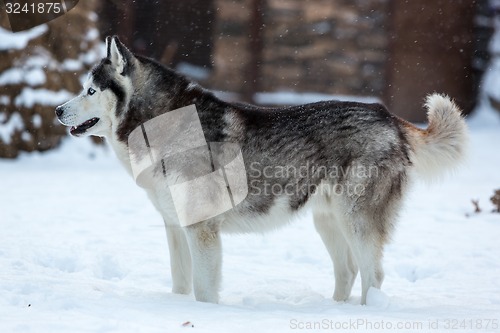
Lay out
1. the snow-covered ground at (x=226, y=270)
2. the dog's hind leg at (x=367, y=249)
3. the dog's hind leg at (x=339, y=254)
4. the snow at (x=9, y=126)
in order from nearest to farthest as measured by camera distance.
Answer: the snow-covered ground at (x=226, y=270), the dog's hind leg at (x=367, y=249), the dog's hind leg at (x=339, y=254), the snow at (x=9, y=126)

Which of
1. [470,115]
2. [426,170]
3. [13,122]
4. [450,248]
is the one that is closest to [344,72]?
[470,115]

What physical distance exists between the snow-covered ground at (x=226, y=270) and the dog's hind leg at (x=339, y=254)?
6.9 inches

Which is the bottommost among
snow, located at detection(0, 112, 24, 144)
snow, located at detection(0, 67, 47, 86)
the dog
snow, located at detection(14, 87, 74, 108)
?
snow, located at detection(0, 112, 24, 144)

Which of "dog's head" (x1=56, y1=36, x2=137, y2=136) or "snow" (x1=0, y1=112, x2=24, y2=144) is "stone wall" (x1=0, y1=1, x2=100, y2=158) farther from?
"dog's head" (x1=56, y1=36, x2=137, y2=136)

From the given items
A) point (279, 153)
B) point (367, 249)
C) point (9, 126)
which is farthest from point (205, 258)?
point (9, 126)

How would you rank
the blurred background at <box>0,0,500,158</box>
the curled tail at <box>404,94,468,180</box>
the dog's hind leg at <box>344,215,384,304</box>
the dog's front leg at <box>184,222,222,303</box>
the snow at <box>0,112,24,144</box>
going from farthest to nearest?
the blurred background at <box>0,0,500,158</box> → the snow at <box>0,112,24,144</box> → the curled tail at <box>404,94,468,180</box> → the dog's hind leg at <box>344,215,384,304</box> → the dog's front leg at <box>184,222,222,303</box>

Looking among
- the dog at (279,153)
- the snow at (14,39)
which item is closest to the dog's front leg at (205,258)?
the dog at (279,153)

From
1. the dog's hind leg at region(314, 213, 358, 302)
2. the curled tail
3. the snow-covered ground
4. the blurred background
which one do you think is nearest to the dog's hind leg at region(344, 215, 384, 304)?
the snow-covered ground

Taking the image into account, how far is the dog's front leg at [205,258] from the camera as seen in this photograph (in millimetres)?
4207

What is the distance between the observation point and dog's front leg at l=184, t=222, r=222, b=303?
4.21 metres

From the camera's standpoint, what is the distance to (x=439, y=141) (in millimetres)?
4508

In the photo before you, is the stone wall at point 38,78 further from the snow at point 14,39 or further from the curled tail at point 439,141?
the curled tail at point 439,141

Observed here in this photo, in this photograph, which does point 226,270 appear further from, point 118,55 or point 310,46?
point 310,46

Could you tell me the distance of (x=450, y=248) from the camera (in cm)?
590
